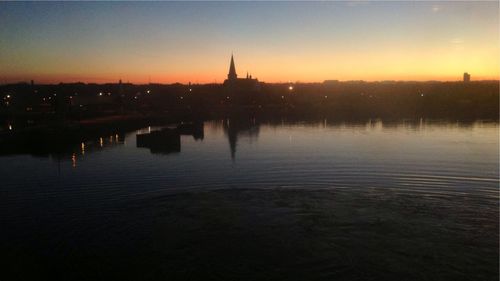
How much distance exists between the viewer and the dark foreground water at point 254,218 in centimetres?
1302

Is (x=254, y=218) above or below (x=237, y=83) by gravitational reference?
below

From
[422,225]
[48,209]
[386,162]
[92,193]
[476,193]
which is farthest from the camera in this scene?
[386,162]

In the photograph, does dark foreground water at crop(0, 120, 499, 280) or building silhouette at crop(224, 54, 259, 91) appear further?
building silhouette at crop(224, 54, 259, 91)

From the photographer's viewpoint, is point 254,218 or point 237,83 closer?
point 254,218

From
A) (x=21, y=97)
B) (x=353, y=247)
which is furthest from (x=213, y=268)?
(x=21, y=97)

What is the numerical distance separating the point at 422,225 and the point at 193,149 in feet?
92.0

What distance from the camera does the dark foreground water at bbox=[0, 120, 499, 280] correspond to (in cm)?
1302

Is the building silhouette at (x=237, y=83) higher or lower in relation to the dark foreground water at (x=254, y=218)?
higher

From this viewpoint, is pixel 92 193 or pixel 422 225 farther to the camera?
pixel 92 193

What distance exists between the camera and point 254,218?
57.7 feet

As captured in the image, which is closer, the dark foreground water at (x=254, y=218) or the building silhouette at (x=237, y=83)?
the dark foreground water at (x=254, y=218)

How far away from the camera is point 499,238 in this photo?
14953 millimetres

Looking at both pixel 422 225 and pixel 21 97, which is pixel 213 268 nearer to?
pixel 422 225

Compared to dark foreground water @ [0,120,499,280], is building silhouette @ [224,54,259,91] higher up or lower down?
higher up
